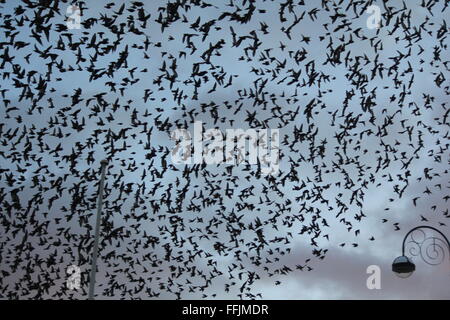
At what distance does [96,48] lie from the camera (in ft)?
64.4

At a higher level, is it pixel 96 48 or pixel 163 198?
pixel 96 48

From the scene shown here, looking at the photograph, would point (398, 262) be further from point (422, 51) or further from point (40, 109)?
point (40, 109)

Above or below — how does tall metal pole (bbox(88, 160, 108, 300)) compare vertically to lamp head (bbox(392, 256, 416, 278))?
above

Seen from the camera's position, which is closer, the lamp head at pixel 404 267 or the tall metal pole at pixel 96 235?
the lamp head at pixel 404 267

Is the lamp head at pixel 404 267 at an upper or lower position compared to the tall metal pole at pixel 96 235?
lower

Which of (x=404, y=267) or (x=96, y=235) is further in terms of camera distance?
(x=96, y=235)

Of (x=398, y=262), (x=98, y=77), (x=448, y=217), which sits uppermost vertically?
(x=98, y=77)

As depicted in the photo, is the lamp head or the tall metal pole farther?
the tall metal pole

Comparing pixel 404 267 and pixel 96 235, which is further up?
pixel 96 235
